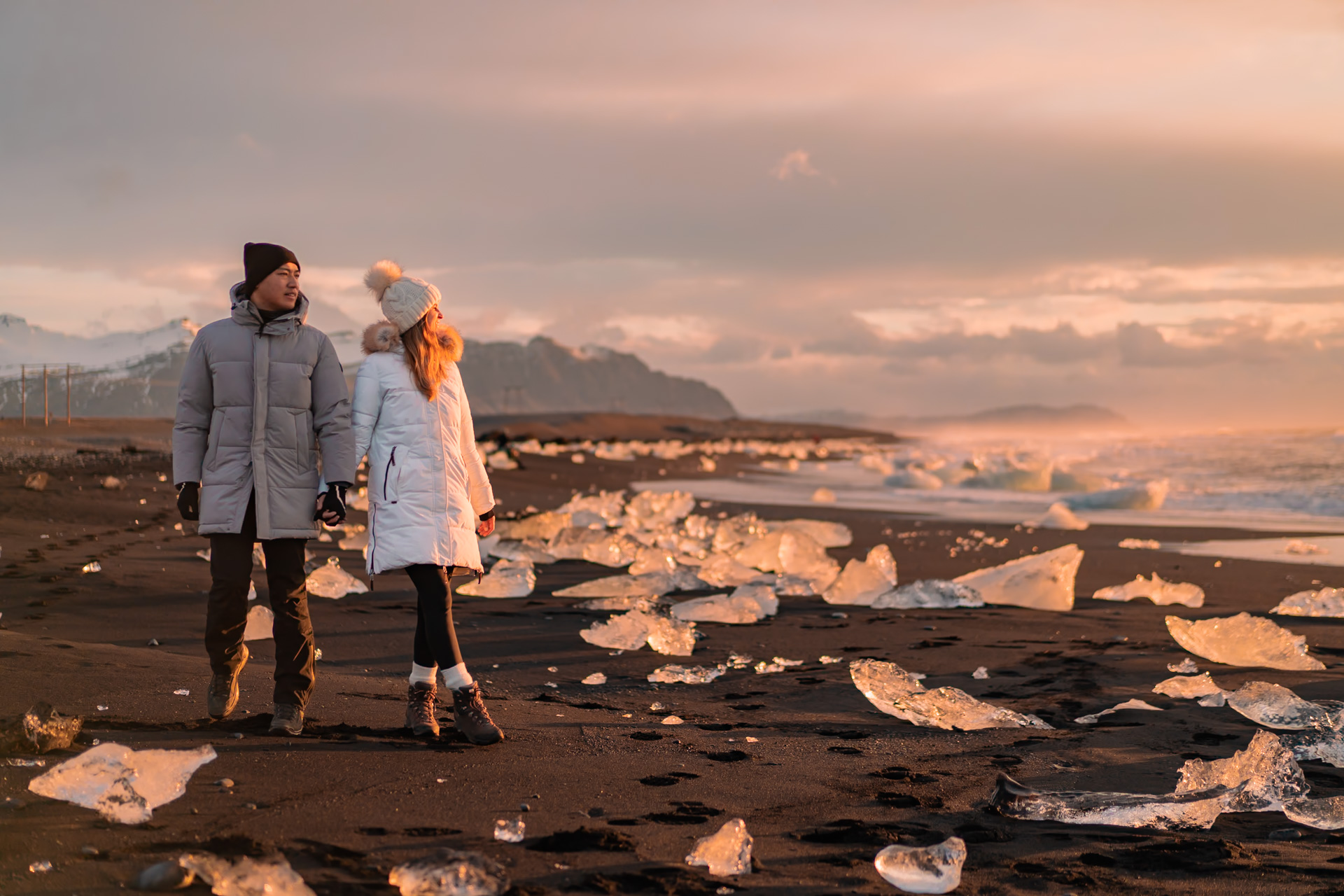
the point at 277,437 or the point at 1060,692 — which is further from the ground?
the point at 277,437

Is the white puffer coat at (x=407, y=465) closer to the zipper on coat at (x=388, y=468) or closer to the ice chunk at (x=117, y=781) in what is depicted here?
the zipper on coat at (x=388, y=468)

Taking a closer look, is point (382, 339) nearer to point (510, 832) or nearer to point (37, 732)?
point (37, 732)

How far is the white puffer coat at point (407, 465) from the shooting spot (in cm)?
384

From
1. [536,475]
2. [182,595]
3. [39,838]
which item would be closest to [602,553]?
[182,595]

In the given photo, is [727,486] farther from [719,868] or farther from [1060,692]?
[719,868]

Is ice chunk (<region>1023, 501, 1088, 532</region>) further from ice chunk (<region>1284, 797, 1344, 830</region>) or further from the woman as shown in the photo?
the woman

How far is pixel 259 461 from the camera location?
3.82m

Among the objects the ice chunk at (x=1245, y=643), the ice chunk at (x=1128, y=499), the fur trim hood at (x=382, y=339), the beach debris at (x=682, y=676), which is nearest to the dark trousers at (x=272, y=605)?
the fur trim hood at (x=382, y=339)

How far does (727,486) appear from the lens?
21.3 metres

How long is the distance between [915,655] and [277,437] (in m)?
3.83

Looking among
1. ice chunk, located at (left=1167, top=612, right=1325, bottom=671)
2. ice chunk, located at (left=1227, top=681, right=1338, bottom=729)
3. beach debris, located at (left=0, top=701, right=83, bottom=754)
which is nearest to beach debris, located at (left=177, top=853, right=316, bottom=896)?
beach debris, located at (left=0, top=701, right=83, bottom=754)

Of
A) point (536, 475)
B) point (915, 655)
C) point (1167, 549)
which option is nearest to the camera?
point (915, 655)

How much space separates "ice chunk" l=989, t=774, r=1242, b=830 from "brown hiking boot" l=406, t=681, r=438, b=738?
208cm

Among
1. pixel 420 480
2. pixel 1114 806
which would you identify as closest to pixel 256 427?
pixel 420 480
